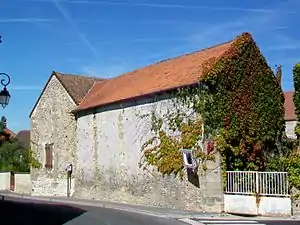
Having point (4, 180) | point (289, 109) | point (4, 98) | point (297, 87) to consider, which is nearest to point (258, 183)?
point (297, 87)

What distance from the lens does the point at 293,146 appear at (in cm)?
2345

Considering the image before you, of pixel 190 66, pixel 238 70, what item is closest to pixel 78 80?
pixel 190 66

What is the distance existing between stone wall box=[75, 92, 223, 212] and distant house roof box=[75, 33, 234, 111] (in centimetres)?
63

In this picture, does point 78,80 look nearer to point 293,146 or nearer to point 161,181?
point 161,181

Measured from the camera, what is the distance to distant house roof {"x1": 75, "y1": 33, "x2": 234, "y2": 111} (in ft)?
75.8

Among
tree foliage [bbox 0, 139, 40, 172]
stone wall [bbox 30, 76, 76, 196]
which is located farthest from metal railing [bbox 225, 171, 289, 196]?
tree foliage [bbox 0, 139, 40, 172]

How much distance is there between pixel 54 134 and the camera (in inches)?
1326

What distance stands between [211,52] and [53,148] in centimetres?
1454

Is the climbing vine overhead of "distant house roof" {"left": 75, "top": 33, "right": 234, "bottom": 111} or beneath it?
beneath

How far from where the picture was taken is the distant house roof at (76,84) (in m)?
32.4

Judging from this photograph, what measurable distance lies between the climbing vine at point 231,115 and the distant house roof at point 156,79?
0.68 m

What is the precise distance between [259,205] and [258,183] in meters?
0.86

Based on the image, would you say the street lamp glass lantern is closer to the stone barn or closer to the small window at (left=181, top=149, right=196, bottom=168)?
the small window at (left=181, top=149, right=196, bottom=168)

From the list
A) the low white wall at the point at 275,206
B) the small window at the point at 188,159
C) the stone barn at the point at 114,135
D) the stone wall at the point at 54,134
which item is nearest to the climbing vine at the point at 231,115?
the small window at the point at 188,159
